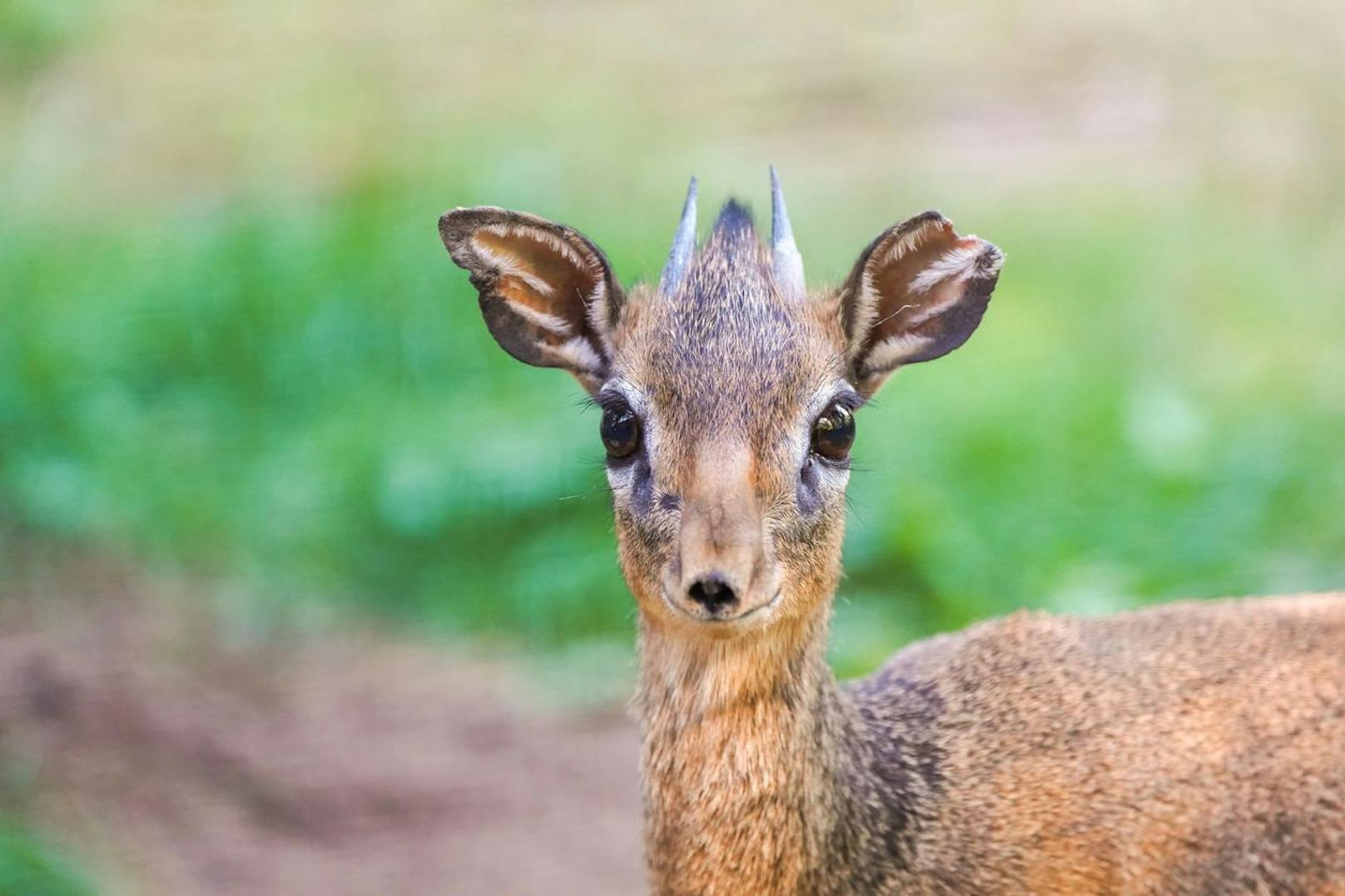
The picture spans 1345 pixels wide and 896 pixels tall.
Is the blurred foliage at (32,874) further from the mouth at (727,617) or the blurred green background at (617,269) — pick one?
the mouth at (727,617)

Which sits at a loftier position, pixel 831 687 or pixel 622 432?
pixel 622 432

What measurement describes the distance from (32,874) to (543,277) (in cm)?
224

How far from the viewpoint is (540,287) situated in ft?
Answer: 14.5

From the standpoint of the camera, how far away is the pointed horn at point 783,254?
438 cm

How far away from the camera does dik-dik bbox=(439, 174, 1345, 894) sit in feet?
13.3

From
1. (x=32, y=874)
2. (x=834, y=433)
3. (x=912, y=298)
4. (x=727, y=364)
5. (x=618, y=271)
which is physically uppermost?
(x=618, y=271)

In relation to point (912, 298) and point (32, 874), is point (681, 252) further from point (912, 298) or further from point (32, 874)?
point (32, 874)

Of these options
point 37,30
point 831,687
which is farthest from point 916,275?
point 37,30

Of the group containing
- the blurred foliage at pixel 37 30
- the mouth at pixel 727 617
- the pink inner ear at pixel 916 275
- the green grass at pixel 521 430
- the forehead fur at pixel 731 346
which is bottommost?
the mouth at pixel 727 617

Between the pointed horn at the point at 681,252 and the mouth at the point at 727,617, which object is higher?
the pointed horn at the point at 681,252

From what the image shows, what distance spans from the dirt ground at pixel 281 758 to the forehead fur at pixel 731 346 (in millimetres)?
2479

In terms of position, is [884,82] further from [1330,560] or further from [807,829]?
[807,829]

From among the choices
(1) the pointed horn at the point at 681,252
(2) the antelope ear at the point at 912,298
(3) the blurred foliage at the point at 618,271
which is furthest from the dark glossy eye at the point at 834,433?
(3) the blurred foliage at the point at 618,271

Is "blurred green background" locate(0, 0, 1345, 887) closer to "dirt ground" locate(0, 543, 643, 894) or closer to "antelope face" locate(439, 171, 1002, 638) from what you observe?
"dirt ground" locate(0, 543, 643, 894)
